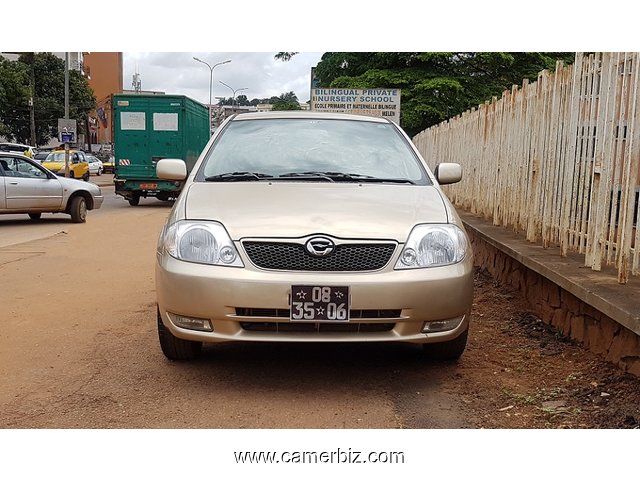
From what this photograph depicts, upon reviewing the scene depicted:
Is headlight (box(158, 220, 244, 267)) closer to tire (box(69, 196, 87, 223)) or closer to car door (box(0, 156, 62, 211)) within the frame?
car door (box(0, 156, 62, 211))

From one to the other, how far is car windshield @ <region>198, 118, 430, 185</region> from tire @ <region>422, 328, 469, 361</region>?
1.08m

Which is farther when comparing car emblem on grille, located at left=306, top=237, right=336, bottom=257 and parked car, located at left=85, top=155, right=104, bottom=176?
parked car, located at left=85, top=155, right=104, bottom=176

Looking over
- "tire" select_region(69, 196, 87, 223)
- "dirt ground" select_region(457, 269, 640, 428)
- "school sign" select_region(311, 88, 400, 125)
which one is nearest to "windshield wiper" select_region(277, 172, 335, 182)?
"dirt ground" select_region(457, 269, 640, 428)

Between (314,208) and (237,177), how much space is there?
0.82 metres

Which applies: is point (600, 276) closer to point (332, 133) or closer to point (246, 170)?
point (332, 133)

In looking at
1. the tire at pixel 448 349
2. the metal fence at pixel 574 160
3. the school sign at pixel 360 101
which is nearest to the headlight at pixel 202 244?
the tire at pixel 448 349

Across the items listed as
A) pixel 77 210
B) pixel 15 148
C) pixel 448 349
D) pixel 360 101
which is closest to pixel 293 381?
pixel 448 349

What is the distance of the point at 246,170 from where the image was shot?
458 centimetres

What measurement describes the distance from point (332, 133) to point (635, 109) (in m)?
2.05

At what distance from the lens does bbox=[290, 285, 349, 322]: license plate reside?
3545mm

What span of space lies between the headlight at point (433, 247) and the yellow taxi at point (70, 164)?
3081 centimetres

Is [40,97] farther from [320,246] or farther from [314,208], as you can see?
[320,246]

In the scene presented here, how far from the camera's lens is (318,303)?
3553mm

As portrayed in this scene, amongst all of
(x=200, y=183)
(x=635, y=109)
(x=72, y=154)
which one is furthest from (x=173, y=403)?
(x=72, y=154)
